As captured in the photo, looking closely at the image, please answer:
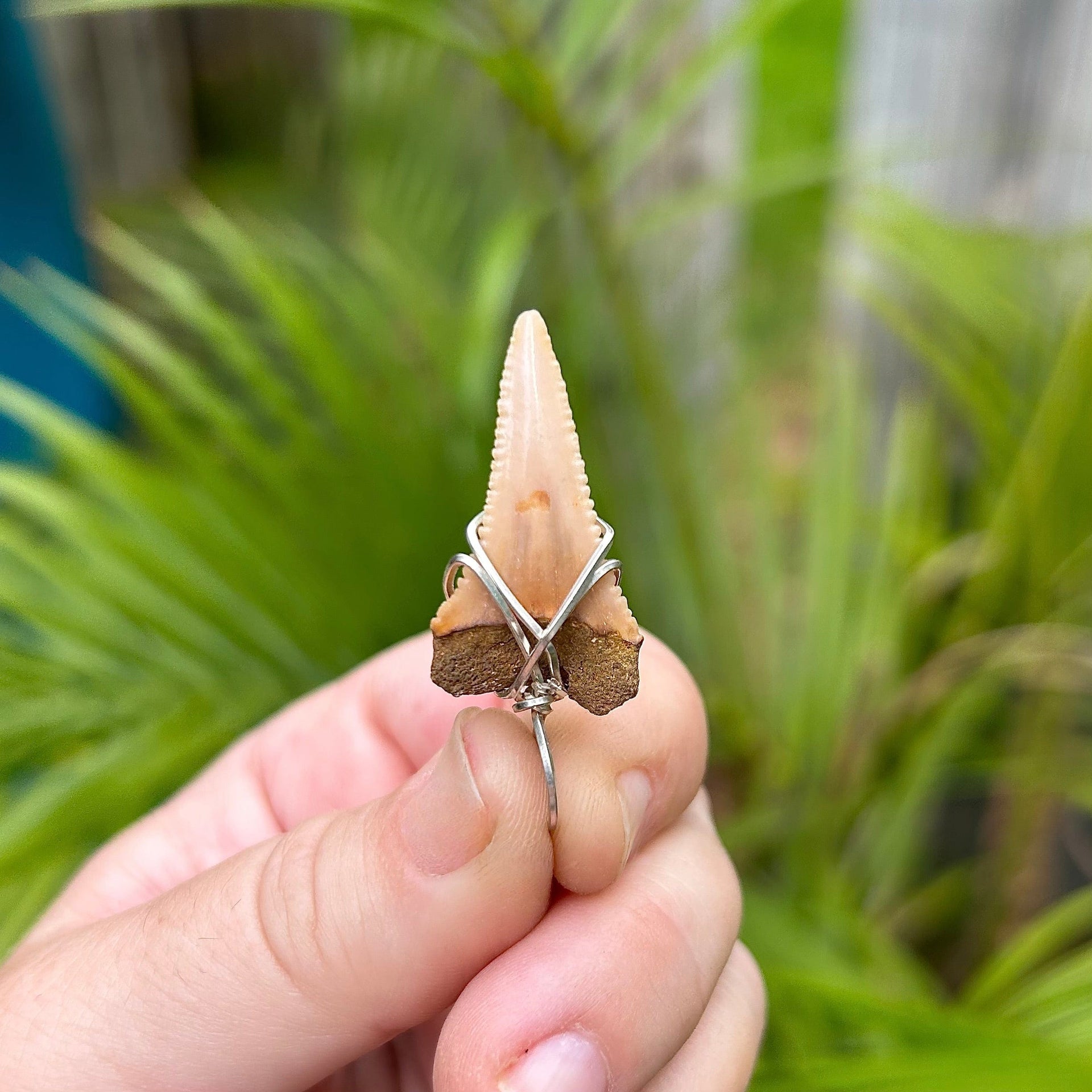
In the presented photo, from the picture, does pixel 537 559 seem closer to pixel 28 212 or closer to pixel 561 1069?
pixel 561 1069

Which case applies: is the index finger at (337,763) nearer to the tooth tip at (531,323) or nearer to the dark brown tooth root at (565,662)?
the dark brown tooth root at (565,662)

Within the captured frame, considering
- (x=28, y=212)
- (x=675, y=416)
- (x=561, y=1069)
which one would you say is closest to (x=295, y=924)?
(x=561, y=1069)

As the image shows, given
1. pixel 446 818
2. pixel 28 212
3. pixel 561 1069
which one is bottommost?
pixel 561 1069

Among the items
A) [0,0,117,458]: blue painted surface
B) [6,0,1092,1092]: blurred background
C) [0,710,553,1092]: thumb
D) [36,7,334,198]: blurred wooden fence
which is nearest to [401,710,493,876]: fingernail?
[0,710,553,1092]: thumb

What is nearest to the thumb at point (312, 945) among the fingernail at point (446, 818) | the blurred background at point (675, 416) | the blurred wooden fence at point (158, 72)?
the fingernail at point (446, 818)

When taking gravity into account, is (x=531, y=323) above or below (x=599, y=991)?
above

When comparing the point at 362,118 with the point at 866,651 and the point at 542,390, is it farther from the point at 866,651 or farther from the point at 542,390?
A: the point at 542,390
